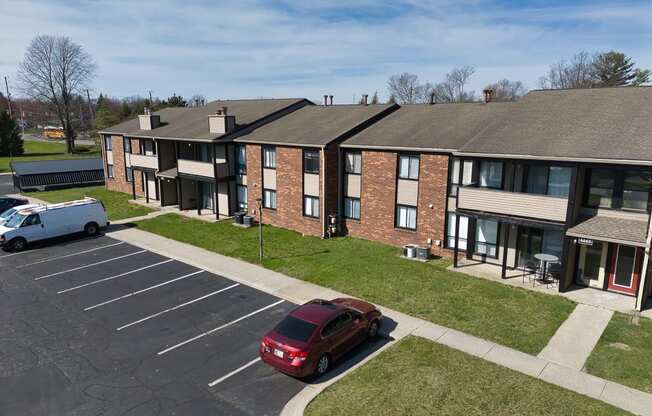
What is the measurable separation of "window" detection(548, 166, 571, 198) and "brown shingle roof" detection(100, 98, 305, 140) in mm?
20198

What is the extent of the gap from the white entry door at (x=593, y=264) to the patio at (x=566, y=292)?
0.34 meters

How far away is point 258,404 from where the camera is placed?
11.1 m

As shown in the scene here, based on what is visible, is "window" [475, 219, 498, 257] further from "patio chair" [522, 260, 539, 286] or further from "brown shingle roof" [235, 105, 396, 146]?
"brown shingle roof" [235, 105, 396, 146]

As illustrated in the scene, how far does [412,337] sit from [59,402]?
10.0 m

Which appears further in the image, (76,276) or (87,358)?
(76,276)

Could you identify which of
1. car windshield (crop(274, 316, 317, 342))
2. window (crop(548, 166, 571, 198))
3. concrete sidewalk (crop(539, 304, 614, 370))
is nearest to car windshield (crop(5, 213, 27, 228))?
car windshield (crop(274, 316, 317, 342))

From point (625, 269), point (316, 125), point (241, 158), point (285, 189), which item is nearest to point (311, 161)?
point (285, 189)

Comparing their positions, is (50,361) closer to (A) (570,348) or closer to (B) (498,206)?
(A) (570,348)

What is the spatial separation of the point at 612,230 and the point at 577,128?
460 centimetres

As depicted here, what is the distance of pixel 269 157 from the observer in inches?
1101

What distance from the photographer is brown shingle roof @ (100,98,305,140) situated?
32.2 meters

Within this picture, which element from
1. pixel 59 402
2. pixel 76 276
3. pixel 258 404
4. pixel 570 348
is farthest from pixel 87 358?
pixel 570 348

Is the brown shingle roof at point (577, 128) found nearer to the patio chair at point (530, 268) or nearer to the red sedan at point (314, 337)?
the patio chair at point (530, 268)

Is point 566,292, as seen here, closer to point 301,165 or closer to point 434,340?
point 434,340
